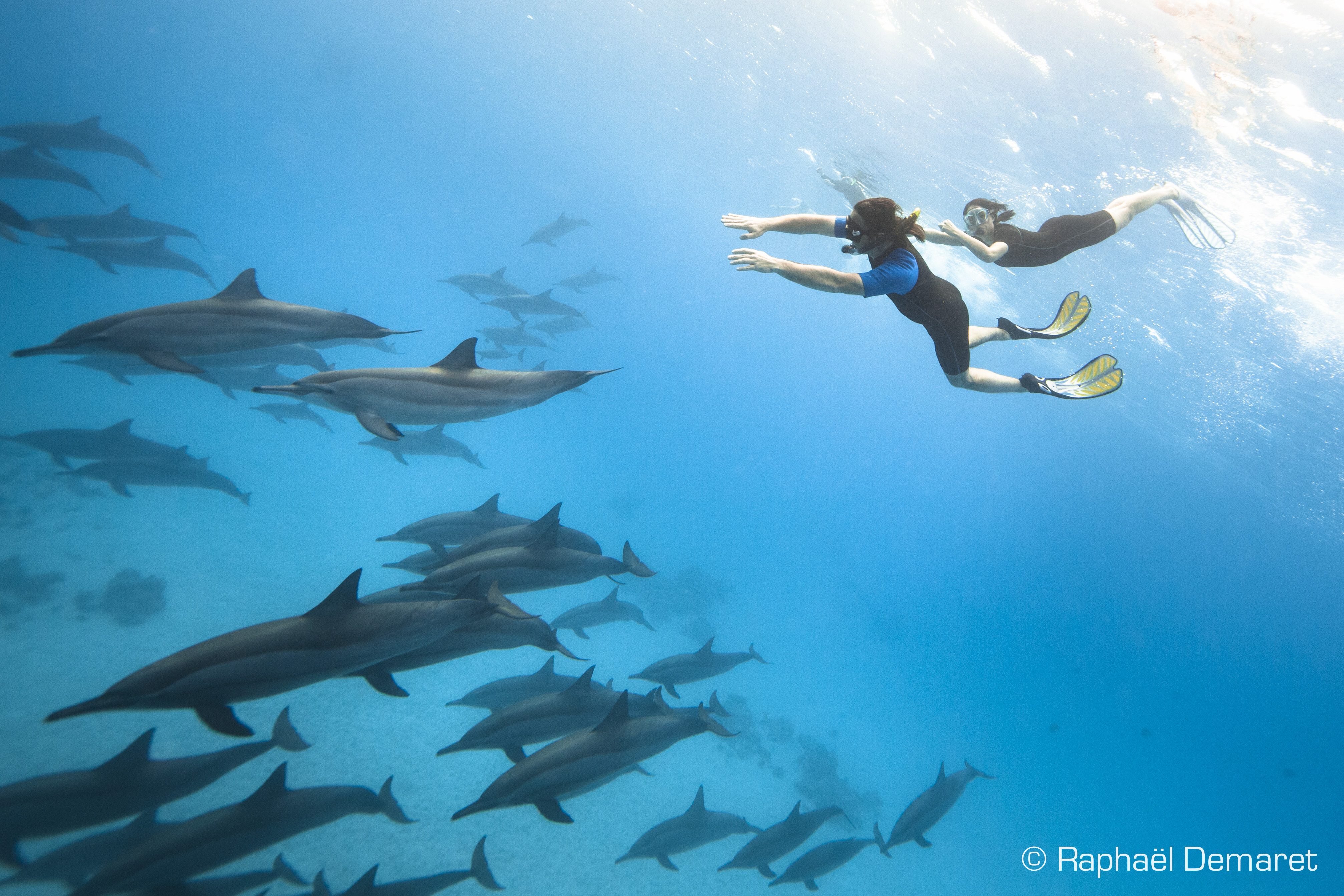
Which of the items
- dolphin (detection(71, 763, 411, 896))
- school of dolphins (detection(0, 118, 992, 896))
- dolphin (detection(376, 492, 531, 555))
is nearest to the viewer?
school of dolphins (detection(0, 118, 992, 896))

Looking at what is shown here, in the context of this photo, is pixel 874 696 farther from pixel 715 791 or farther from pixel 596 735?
pixel 596 735

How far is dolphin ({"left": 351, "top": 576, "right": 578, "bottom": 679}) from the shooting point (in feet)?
11.4

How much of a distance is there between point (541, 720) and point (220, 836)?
2.26m

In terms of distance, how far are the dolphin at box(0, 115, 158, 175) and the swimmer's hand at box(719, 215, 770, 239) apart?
12.7 metres

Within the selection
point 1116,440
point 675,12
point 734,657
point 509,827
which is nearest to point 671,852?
point 734,657

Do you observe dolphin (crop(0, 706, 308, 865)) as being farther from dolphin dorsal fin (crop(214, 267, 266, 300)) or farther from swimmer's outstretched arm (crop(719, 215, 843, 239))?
swimmer's outstretched arm (crop(719, 215, 843, 239))

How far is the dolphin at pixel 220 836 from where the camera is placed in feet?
11.1

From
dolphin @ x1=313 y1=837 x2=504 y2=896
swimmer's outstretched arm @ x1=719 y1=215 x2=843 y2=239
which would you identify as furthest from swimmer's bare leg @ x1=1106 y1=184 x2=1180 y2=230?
dolphin @ x1=313 y1=837 x2=504 y2=896

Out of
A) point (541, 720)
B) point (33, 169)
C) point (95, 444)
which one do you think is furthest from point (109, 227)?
point (541, 720)

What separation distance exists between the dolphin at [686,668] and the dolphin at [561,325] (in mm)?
10431

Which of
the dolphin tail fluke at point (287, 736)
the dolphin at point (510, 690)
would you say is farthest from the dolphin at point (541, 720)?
the dolphin tail fluke at point (287, 736)

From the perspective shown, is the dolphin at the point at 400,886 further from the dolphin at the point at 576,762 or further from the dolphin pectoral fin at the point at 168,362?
the dolphin pectoral fin at the point at 168,362

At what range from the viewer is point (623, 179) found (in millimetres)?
66000

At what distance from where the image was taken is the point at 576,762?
4.07 meters
